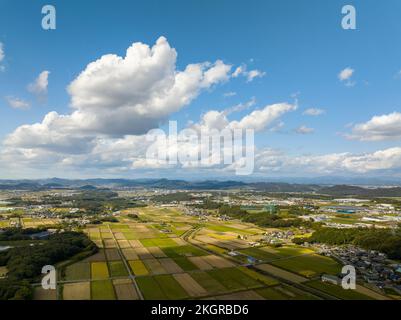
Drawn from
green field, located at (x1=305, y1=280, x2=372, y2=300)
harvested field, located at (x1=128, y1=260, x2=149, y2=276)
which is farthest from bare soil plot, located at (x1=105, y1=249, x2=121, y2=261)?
green field, located at (x1=305, y1=280, x2=372, y2=300)

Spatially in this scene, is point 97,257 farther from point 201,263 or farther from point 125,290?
point 125,290

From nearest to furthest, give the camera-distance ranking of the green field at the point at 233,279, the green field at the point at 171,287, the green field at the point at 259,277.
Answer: the green field at the point at 171,287 < the green field at the point at 233,279 < the green field at the point at 259,277

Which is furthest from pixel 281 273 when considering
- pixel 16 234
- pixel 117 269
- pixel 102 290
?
pixel 16 234

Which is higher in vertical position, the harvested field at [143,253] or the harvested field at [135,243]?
the harvested field at [143,253]

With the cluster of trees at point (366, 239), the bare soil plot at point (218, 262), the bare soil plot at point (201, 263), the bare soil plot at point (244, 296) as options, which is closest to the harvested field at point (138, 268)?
the bare soil plot at point (201, 263)

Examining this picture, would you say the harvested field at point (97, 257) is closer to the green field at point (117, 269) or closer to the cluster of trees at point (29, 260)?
the cluster of trees at point (29, 260)

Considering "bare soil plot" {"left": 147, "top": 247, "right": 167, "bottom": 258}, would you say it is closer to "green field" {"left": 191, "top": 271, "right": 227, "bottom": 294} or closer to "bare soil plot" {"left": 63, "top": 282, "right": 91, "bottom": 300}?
"green field" {"left": 191, "top": 271, "right": 227, "bottom": 294}
